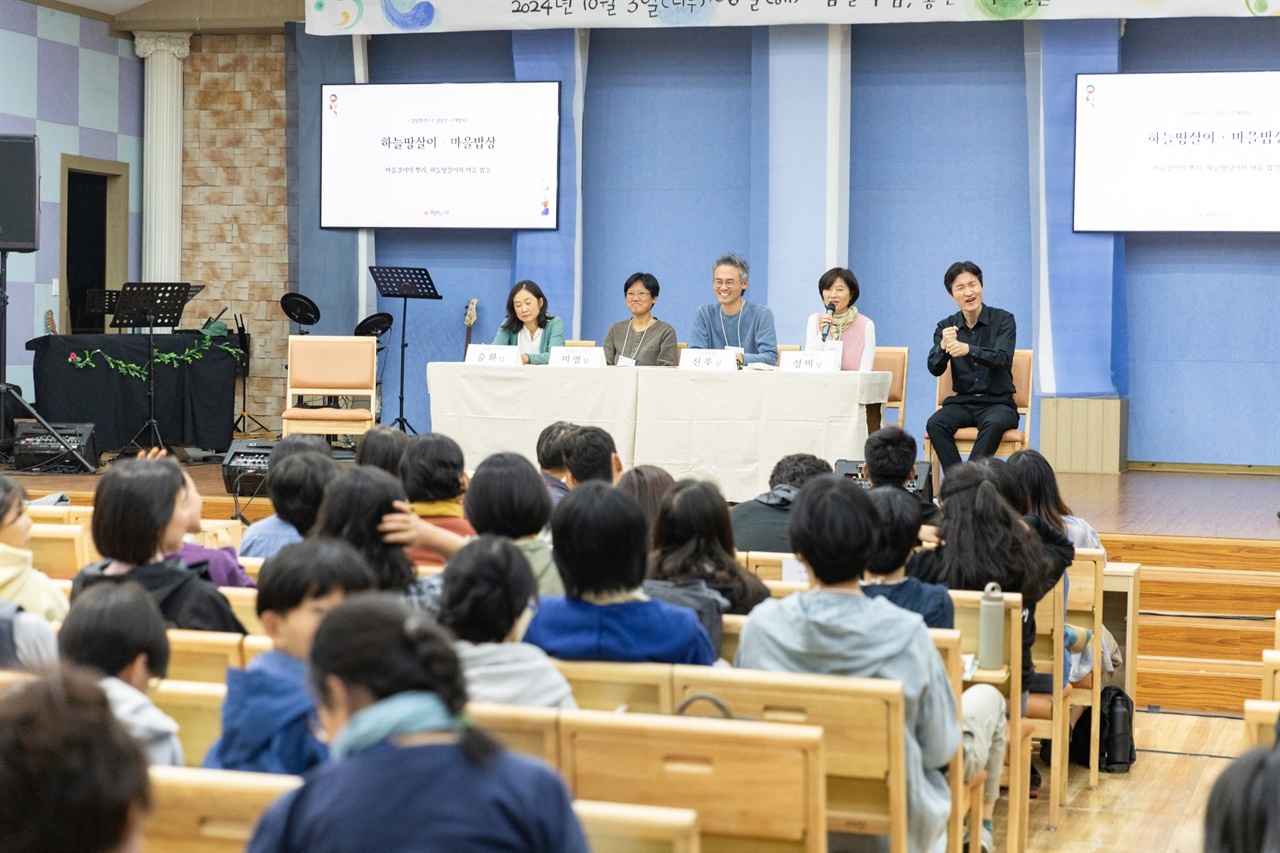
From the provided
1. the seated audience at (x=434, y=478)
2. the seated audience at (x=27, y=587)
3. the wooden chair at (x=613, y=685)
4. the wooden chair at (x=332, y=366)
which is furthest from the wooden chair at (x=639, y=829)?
the wooden chair at (x=332, y=366)

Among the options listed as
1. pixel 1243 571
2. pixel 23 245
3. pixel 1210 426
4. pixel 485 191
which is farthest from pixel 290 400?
pixel 1210 426

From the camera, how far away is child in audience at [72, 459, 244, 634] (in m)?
2.51

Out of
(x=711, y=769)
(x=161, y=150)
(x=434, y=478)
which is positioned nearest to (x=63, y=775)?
(x=711, y=769)

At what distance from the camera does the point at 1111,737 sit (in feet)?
13.6

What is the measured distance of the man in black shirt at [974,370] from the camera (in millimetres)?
6324

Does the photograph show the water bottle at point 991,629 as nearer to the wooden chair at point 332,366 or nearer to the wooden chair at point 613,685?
the wooden chair at point 613,685

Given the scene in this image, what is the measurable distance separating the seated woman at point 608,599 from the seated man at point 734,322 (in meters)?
4.29

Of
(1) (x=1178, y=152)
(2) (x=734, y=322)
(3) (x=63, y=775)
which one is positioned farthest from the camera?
(1) (x=1178, y=152)

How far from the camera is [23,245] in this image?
282 inches

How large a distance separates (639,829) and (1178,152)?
24.6ft

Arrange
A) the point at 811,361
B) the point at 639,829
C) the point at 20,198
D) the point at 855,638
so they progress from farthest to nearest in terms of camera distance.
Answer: the point at 20,198 → the point at 811,361 → the point at 855,638 → the point at 639,829

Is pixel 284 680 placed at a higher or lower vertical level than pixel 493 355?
lower

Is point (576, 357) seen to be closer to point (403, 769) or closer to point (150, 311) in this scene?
point (150, 311)

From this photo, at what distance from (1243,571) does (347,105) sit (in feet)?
20.8
